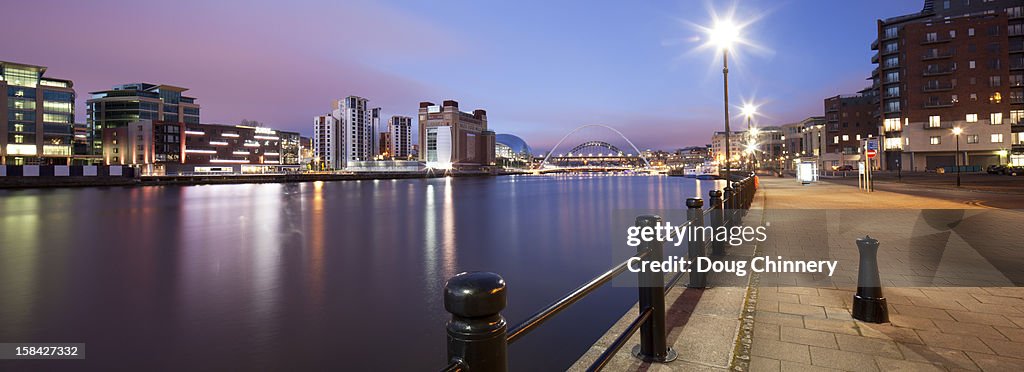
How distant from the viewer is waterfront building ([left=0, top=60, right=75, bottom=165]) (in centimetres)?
9775

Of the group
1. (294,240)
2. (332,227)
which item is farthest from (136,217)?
(294,240)

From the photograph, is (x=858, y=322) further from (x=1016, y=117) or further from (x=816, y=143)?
(x=816, y=143)

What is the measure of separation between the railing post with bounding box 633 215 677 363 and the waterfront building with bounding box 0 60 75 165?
452ft

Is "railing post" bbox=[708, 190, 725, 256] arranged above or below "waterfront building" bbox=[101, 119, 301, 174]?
below

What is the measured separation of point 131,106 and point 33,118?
27.5m

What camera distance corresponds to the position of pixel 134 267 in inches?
→ 797

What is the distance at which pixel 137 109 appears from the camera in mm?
127750

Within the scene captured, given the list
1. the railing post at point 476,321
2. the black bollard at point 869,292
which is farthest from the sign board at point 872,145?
the railing post at point 476,321

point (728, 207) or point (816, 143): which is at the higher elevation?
point (816, 143)

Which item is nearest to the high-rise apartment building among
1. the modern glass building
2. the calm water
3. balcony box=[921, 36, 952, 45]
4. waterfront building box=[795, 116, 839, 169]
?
the modern glass building

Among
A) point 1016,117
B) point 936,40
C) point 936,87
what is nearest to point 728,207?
point 936,87

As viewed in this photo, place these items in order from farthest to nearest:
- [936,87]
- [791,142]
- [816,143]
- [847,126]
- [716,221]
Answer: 1. [791,142]
2. [816,143]
3. [847,126]
4. [936,87]
5. [716,221]

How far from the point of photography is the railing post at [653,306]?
14.6 feet

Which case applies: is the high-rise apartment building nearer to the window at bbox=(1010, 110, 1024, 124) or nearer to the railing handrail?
the railing handrail
